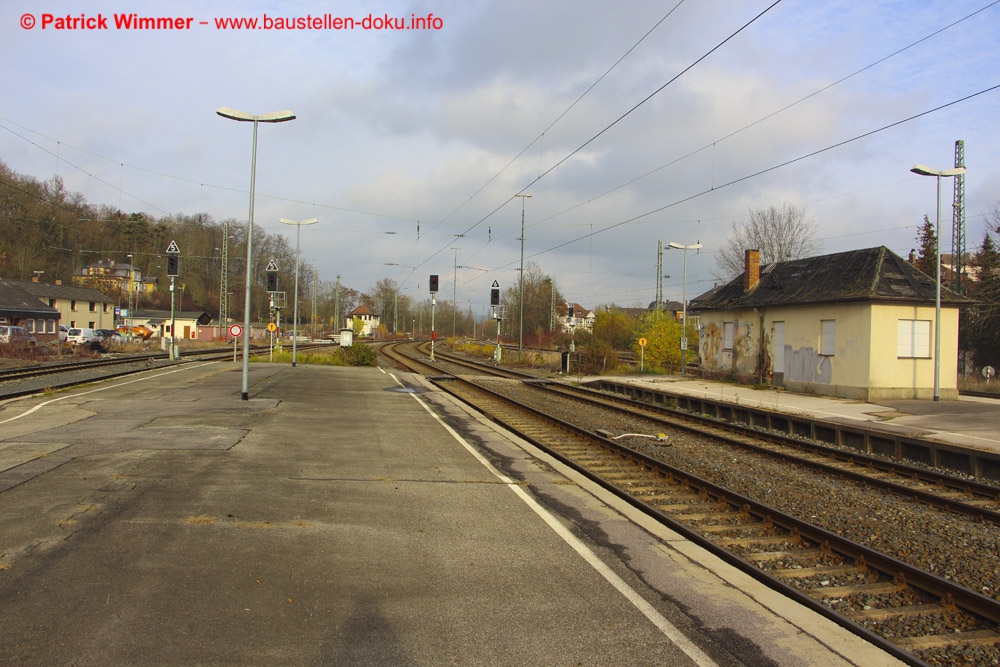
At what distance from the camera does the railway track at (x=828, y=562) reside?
15.3 feet

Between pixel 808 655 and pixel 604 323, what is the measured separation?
4697cm

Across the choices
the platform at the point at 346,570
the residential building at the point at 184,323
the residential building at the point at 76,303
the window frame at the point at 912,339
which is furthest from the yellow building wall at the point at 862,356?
the residential building at the point at 184,323

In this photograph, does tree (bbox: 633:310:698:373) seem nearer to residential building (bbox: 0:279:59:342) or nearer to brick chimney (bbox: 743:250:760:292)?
brick chimney (bbox: 743:250:760:292)

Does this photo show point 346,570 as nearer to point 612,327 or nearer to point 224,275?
point 224,275

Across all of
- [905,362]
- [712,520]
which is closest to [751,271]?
[905,362]

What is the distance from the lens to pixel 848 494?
9.26 metres

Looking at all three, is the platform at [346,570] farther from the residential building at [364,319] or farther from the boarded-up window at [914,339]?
the residential building at [364,319]

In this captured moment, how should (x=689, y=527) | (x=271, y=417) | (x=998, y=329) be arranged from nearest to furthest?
1. (x=689, y=527)
2. (x=271, y=417)
3. (x=998, y=329)

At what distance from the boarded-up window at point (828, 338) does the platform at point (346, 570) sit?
16.1 m

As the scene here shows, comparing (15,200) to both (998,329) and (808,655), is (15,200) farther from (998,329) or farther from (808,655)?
(998,329)

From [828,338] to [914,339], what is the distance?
2.51 meters

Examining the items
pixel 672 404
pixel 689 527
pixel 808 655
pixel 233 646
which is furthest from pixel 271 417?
pixel 672 404

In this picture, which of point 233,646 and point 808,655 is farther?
point 808,655

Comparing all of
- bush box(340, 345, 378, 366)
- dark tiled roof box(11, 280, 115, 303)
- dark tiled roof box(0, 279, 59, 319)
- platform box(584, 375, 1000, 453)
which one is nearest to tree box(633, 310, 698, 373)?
platform box(584, 375, 1000, 453)
